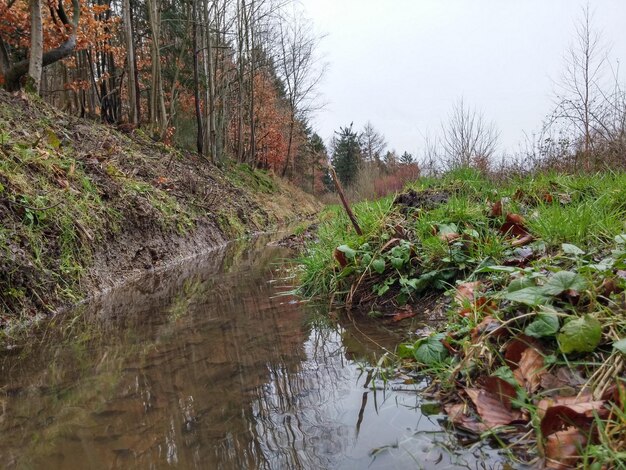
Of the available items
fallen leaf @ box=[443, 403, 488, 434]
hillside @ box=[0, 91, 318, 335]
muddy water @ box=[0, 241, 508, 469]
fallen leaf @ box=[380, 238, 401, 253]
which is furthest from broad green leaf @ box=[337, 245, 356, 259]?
hillside @ box=[0, 91, 318, 335]

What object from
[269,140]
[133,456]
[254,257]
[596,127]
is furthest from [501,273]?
[269,140]

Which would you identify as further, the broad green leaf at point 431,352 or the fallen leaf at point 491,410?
the broad green leaf at point 431,352

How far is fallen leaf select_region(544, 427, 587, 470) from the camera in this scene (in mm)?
1062

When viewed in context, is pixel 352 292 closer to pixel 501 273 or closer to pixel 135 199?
pixel 501 273

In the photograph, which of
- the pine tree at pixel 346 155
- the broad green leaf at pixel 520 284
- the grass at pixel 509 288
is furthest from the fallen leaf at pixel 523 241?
the pine tree at pixel 346 155

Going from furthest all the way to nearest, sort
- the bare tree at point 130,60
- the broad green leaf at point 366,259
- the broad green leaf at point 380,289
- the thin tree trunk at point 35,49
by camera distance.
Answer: the bare tree at point 130,60, the thin tree trunk at point 35,49, the broad green leaf at point 366,259, the broad green leaf at point 380,289

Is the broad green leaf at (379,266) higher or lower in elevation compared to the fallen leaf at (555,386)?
higher

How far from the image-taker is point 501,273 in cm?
230

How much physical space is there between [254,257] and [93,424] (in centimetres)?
513

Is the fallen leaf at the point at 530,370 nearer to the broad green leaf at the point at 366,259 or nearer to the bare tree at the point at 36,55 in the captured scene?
the broad green leaf at the point at 366,259

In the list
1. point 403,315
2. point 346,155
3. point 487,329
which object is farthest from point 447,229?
point 346,155

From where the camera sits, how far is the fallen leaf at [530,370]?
1394 mm

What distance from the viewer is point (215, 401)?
1689mm

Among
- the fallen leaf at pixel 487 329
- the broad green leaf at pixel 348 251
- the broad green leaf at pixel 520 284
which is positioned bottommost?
the fallen leaf at pixel 487 329
